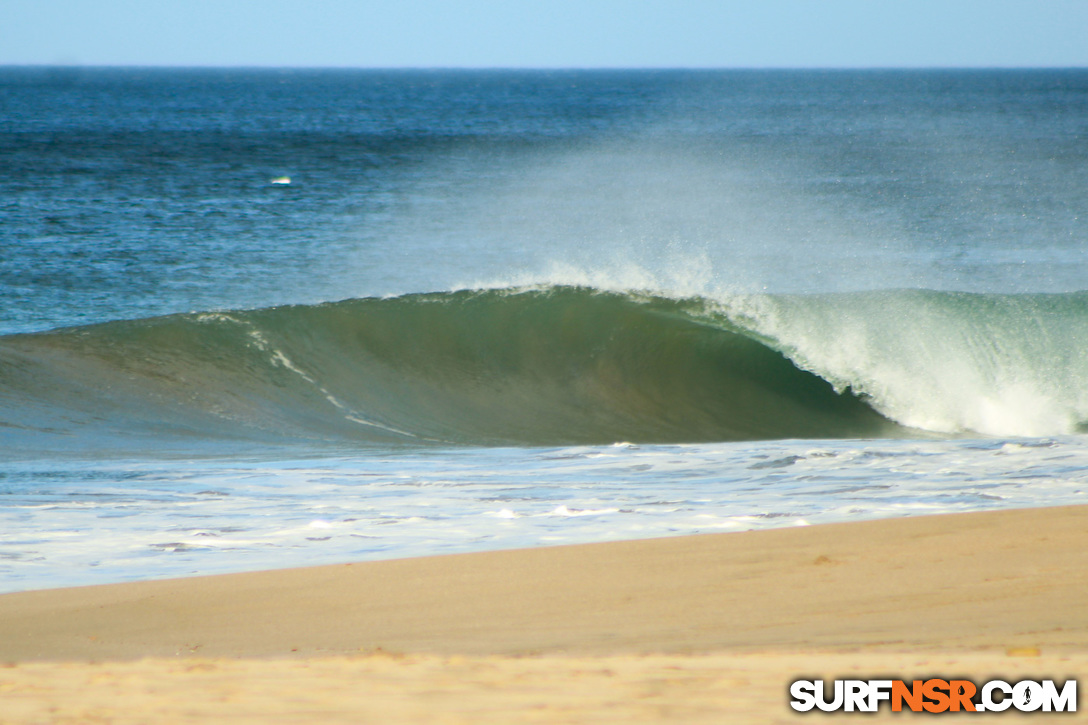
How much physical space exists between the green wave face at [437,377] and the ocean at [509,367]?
0.14 feet

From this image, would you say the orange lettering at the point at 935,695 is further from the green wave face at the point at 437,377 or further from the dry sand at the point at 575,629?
the green wave face at the point at 437,377

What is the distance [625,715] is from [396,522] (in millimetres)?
3045

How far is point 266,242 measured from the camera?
21.6 meters

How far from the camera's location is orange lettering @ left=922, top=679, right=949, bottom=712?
278 cm

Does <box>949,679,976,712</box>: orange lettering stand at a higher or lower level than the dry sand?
higher

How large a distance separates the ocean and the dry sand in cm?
47

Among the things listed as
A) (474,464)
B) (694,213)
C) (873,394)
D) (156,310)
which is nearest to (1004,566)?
(474,464)

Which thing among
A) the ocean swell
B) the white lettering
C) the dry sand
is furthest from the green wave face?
the white lettering

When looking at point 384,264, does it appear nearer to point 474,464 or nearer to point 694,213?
point 694,213

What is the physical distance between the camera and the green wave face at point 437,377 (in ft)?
31.1

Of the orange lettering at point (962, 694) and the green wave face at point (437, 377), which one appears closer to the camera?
the orange lettering at point (962, 694)

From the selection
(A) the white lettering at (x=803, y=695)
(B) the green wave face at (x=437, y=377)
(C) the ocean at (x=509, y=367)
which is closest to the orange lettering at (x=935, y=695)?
(A) the white lettering at (x=803, y=695)

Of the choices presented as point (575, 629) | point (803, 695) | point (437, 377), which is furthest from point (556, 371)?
point (803, 695)

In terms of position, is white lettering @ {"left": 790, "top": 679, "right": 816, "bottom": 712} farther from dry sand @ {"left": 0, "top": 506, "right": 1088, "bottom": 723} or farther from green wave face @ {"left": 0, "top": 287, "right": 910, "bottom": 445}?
green wave face @ {"left": 0, "top": 287, "right": 910, "bottom": 445}
